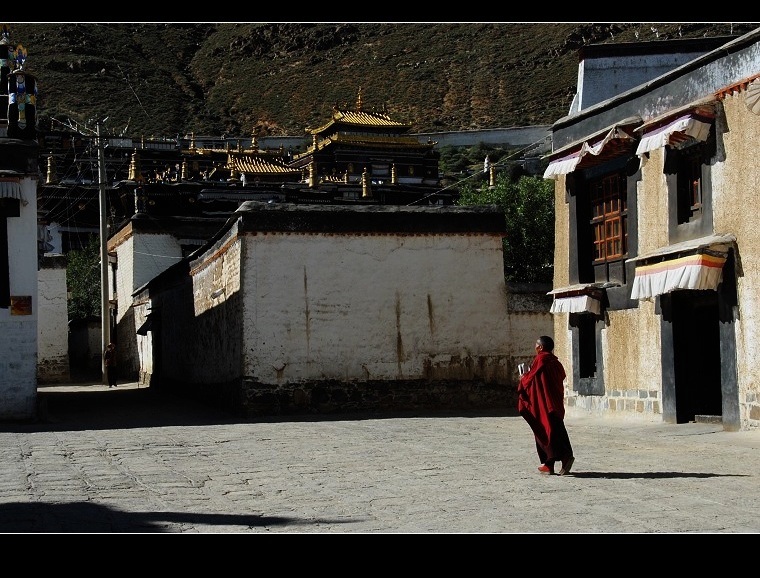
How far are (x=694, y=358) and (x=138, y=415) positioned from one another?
968cm

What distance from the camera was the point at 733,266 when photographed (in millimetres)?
14766

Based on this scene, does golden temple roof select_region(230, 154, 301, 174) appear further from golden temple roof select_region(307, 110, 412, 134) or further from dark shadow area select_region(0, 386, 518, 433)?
dark shadow area select_region(0, 386, 518, 433)

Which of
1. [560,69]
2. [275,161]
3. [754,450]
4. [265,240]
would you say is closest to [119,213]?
[275,161]

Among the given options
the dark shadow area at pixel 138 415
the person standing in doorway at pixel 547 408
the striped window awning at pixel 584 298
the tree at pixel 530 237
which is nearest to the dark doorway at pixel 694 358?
the striped window awning at pixel 584 298

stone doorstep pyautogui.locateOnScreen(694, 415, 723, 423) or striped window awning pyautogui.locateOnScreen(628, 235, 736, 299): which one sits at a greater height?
striped window awning pyautogui.locateOnScreen(628, 235, 736, 299)

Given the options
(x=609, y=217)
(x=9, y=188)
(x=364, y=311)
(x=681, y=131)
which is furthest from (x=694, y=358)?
(x=9, y=188)

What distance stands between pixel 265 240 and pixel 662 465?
A: 9.99 meters

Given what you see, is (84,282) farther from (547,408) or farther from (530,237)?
(547,408)

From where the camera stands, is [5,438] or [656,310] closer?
[5,438]

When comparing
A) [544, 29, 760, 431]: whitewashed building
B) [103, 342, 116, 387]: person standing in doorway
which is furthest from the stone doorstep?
[103, 342, 116, 387]: person standing in doorway

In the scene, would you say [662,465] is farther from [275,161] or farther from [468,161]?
[468,161]

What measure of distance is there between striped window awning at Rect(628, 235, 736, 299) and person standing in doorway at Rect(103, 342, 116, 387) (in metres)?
→ 17.7

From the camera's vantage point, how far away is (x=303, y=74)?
97.5m

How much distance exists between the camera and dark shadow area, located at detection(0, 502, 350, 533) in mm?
7695
